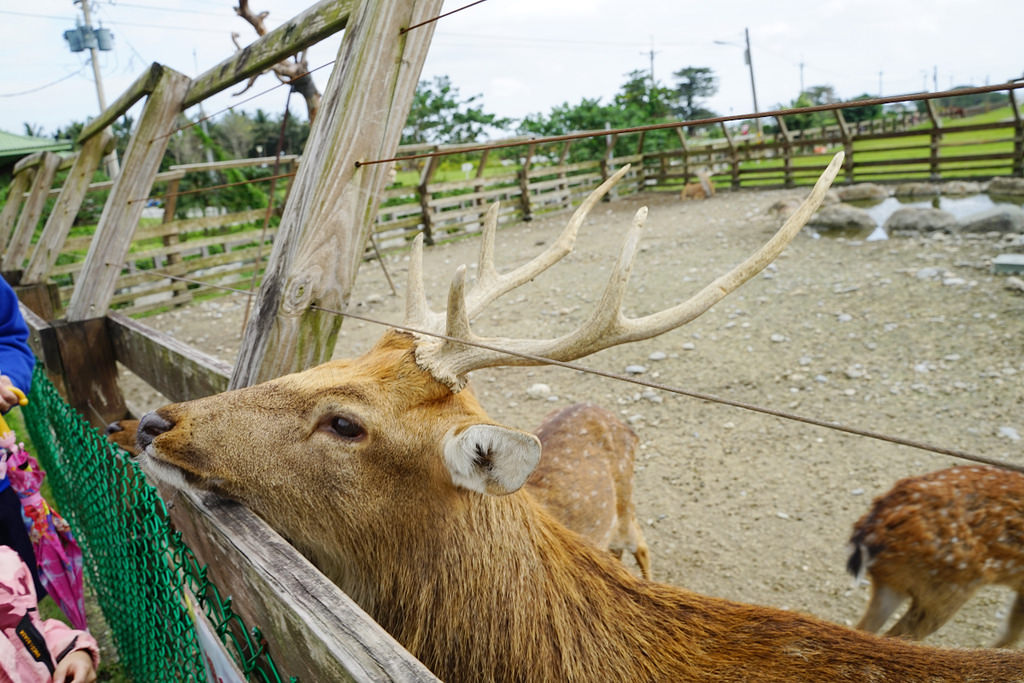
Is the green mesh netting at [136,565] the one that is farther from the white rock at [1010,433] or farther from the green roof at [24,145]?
the green roof at [24,145]

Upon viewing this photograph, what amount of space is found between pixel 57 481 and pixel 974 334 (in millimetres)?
7192

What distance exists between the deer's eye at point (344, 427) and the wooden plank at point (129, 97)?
2.25m

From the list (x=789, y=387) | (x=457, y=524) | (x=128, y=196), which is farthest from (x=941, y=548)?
(x=128, y=196)

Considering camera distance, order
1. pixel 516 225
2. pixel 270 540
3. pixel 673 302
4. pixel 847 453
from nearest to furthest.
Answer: pixel 270 540
pixel 847 453
pixel 673 302
pixel 516 225

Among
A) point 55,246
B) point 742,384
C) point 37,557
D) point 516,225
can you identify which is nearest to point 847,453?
point 742,384

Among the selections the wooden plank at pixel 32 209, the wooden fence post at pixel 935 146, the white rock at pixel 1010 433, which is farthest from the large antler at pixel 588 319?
the wooden fence post at pixel 935 146

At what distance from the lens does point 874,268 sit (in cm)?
871

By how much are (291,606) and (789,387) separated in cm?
525

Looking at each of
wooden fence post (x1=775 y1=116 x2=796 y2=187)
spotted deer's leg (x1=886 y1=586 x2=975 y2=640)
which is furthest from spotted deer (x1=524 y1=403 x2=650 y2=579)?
wooden fence post (x1=775 y1=116 x2=796 y2=187)

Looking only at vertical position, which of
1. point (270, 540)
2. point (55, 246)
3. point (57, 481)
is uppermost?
point (55, 246)

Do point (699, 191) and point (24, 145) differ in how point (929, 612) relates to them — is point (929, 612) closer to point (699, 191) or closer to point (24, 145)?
Answer: point (24, 145)

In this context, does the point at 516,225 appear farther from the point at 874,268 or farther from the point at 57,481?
the point at 57,481

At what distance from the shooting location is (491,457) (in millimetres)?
1546

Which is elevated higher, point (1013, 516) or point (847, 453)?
point (1013, 516)
